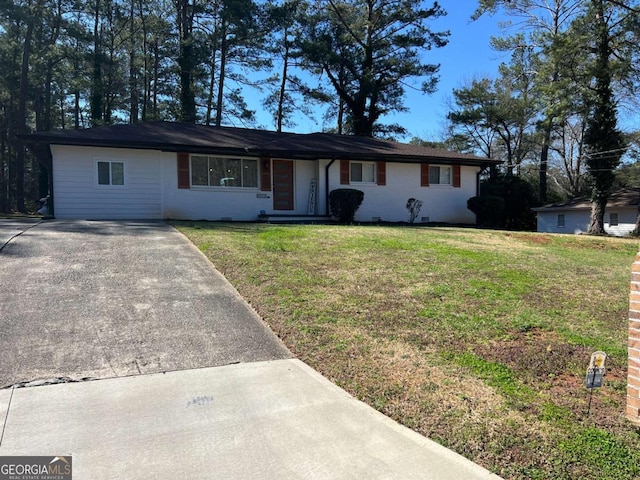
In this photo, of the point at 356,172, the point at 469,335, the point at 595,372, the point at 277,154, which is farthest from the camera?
the point at 356,172

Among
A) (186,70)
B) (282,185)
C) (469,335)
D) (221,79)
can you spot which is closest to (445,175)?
(282,185)

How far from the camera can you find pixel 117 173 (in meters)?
14.6

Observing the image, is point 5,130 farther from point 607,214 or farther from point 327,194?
point 607,214

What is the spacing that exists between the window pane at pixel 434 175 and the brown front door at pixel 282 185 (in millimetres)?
5933

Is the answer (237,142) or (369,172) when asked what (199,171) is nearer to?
(237,142)

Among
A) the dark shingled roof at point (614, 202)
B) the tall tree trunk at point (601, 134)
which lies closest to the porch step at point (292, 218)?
the tall tree trunk at point (601, 134)

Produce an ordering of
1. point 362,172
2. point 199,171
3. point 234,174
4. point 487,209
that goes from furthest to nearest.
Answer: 1. point 487,209
2. point 362,172
3. point 234,174
4. point 199,171

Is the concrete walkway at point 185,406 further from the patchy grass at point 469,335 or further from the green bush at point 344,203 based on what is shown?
the green bush at point 344,203

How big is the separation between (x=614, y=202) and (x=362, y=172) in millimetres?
19521

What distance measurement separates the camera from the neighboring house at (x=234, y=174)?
14.2 metres

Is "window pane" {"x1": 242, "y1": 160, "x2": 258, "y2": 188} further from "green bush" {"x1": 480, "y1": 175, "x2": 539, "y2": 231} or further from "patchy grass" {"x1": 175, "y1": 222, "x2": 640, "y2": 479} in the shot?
"green bush" {"x1": 480, "y1": 175, "x2": 539, "y2": 231}

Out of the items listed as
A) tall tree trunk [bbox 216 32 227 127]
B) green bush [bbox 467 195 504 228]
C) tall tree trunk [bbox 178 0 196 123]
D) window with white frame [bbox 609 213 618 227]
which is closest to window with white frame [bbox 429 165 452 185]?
green bush [bbox 467 195 504 228]

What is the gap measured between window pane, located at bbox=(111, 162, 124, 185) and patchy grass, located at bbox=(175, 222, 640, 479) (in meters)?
7.24

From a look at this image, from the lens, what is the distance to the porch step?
15.7 metres
